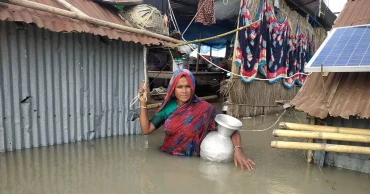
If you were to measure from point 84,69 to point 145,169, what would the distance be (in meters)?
2.07

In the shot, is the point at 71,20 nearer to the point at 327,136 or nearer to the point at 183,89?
the point at 183,89

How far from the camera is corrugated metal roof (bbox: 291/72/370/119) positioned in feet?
10.4

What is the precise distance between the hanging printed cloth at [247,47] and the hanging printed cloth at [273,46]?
35 centimetres

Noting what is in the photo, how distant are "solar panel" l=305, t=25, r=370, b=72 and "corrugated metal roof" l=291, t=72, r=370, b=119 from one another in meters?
0.36

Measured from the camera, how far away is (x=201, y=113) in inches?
154

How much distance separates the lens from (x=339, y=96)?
11.3ft

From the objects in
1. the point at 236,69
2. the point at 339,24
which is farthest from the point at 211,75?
the point at 339,24

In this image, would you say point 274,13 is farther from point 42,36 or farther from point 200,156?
point 42,36

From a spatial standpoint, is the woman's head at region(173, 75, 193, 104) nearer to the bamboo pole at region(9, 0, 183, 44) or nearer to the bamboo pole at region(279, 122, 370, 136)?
the bamboo pole at region(279, 122, 370, 136)

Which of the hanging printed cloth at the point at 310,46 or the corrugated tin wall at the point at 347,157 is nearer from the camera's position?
the corrugated tin wall at the point at 347,157

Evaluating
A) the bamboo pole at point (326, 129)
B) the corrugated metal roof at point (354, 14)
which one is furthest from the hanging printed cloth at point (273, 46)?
the bamboo pole at point (326, 129)

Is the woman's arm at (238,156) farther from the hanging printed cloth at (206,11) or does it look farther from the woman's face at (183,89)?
the hanging printed cloth at (206,11)

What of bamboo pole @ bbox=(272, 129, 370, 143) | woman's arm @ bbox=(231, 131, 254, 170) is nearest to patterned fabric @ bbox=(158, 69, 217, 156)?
woman's arm @ bbox=(231, 131, 254, 170)

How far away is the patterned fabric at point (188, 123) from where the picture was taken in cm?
386
